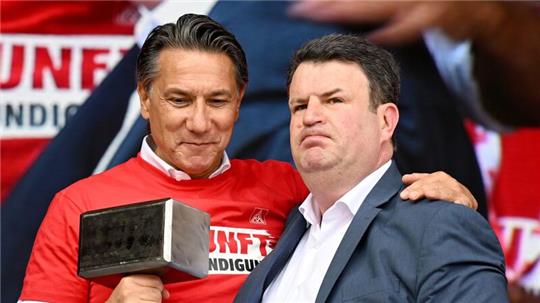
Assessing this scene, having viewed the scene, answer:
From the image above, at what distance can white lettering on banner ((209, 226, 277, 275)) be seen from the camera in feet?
9.12

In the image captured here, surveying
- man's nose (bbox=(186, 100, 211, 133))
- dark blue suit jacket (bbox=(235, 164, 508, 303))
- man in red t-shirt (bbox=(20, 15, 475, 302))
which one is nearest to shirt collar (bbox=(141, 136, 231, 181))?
man in red t-shirt (bbox=(20, 15, 475, 302))

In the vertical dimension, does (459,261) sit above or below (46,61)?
below

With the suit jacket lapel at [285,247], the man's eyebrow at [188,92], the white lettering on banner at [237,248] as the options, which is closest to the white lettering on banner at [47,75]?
the man's eyebrow at [188,92]

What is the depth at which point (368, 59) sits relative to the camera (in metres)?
2.62

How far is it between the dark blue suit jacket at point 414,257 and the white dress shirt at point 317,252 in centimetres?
6

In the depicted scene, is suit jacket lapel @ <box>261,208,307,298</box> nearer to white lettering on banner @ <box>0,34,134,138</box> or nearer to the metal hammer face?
the metal hammer face

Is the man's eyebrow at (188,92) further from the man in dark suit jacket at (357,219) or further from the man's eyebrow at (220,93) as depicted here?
the man in dark suit jacket at (357,219)

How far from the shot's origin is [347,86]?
259 centimetres

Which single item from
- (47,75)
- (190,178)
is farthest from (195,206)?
(47,75)

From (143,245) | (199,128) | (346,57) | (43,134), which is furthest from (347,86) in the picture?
(43,134)

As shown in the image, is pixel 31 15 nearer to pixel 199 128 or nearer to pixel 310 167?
pixel 199 128

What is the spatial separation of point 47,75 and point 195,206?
3.14 feet

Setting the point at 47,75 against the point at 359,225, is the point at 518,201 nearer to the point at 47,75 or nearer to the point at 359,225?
the point at 359,225

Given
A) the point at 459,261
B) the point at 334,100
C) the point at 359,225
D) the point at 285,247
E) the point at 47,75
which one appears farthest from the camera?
the point at 47,75
